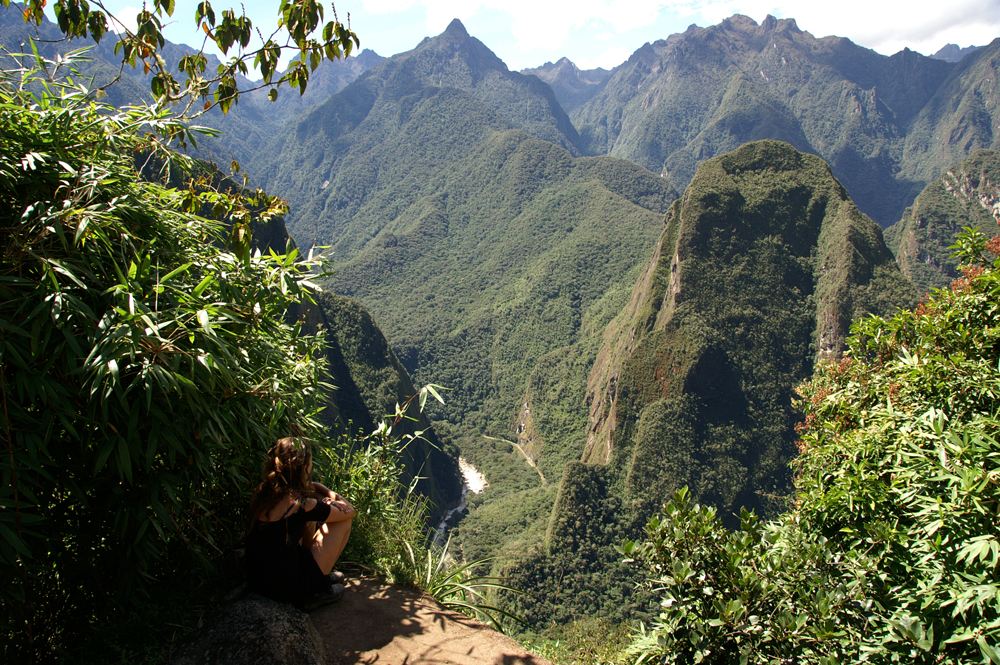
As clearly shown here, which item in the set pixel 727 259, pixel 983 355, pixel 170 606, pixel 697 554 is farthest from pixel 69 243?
pixel 727 259

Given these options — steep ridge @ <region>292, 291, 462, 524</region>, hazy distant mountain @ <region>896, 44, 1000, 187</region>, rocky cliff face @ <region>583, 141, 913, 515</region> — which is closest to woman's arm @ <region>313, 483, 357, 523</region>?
steep ridge @ <region>292, 291, 462, 524</region>

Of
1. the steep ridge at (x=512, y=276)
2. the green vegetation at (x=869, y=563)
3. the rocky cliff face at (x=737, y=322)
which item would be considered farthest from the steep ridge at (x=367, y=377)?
the green vegetation at (x=869, y=563)

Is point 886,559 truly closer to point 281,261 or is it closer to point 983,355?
point 983,355

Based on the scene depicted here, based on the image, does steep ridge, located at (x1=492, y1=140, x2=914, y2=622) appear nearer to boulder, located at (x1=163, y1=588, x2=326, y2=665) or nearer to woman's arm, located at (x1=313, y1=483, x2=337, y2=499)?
woman's arm, located at (x1=313, y1=483, x2=337, y2=499)

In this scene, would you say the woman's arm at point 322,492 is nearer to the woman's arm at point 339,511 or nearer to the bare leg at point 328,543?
the woman's arm at point 339,511

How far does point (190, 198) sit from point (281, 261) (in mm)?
1226

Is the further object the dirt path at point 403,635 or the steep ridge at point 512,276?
the steep ridge at point 512,276

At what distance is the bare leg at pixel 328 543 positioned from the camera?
351cm

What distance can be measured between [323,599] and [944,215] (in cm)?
13314

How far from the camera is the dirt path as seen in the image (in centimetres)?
308

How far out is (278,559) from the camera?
3.12 meters

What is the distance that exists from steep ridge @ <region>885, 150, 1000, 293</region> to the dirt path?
117 meters

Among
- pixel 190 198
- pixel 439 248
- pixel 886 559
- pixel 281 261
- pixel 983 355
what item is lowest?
pixel 886 559

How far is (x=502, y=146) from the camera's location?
454ft
